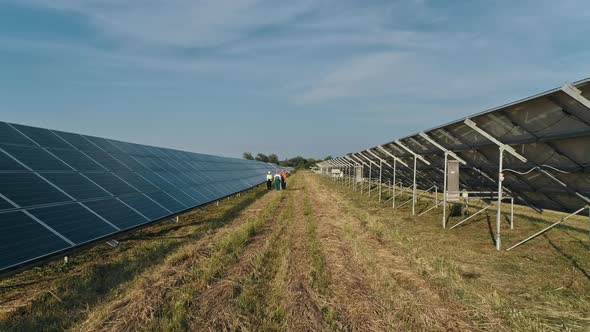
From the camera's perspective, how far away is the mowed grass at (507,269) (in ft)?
17.7

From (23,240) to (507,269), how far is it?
33.3ft

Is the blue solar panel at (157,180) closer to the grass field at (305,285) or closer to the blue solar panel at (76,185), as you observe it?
the grass field at (305,285)

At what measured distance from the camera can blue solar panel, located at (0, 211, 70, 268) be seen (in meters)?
5.93

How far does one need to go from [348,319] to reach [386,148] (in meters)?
17.2

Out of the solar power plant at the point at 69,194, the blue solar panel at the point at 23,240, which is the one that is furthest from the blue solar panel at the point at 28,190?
the blue solar panel at the point at 23,240

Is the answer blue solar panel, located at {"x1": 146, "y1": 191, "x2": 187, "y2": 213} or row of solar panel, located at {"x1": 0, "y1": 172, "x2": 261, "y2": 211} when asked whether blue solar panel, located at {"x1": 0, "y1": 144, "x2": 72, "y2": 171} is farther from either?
blue solar panel, located at {"x1": 146, "y1": 191, "x2": 187, "y2": 213}

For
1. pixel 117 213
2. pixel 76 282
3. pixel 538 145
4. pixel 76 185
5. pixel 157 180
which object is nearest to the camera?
pixel 76 282

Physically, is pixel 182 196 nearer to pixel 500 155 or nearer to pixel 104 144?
pixel 104 144

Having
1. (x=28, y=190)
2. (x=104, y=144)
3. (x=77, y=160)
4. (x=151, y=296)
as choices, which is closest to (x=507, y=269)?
(x=151, y=296)

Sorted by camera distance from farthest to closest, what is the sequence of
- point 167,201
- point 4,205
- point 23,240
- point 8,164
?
point 167,201 → point 8,164 → point 4,205 → point 23,240

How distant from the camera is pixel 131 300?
5.77 m

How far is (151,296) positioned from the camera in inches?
230

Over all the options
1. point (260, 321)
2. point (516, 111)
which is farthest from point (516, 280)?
point (260, 321)

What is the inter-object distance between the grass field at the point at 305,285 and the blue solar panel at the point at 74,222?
0.75 metres
